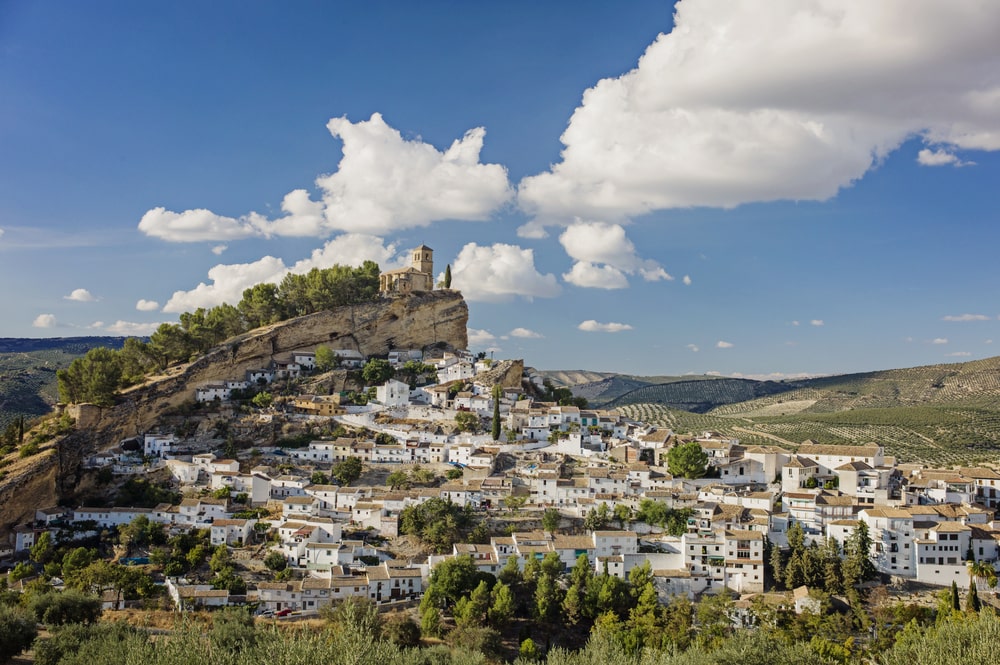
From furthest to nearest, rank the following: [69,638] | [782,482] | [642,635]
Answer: [782,482] → [642,635] → [69,638]

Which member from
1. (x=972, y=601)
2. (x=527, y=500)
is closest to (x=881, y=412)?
(x=972, y=601)

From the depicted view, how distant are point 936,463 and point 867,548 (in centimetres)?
2433

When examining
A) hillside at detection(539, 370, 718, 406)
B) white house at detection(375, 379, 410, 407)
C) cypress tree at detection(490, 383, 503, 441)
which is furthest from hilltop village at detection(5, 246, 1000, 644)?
hillside at detection(539, 370, 718, 406)

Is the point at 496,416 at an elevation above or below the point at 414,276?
below

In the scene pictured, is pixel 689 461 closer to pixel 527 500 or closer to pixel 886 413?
pixel 527 500

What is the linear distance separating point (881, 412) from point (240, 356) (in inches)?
2309

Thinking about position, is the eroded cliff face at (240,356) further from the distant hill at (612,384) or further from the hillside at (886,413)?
the distant hill at (612,384)

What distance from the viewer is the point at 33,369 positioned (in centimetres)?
9238

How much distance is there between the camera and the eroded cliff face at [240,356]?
3925 centimetres

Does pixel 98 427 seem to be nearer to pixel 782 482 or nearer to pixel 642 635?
pixel 642 635

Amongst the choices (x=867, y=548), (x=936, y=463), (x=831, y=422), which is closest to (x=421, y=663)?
(x=867, y=548)

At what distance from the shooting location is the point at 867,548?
30906 mm

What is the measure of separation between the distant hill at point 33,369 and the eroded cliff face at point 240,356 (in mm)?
22469

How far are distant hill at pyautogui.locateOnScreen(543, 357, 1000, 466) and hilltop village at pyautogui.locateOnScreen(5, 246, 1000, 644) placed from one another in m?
20.6
